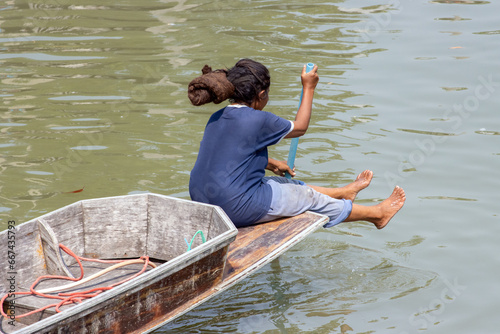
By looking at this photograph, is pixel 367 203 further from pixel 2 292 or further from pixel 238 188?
pixel 2 292

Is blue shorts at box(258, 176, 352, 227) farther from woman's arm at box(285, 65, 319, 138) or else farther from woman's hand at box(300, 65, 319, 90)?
woman's hand at box(300, 65, 319, 90)

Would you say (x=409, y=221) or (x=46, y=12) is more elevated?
(x=46, y=12)

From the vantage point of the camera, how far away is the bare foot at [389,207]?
208 inches

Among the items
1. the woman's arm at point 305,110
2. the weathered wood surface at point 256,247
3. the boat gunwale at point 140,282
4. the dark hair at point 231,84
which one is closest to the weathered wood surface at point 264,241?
the weathered wood surface at point 256,247

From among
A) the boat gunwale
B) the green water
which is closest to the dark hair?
the boat gunwale

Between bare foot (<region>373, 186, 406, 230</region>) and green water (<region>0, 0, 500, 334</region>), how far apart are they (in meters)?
0.42

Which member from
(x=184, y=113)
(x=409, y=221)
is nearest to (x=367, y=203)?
(x=409, y=221)

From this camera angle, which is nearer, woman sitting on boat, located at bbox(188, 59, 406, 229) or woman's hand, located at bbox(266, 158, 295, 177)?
woman sitting on boat, located at bbox(188, 59, 406, 229)

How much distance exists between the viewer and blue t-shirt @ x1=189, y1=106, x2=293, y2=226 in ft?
14.7

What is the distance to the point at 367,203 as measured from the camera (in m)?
6.26

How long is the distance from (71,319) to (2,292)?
93 cm

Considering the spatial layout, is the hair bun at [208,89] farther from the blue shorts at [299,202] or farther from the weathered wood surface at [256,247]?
the weathered wood surface at [256,247]

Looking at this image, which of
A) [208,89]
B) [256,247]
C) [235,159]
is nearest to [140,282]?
[256,247]

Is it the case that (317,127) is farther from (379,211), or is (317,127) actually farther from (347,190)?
(379,211)
